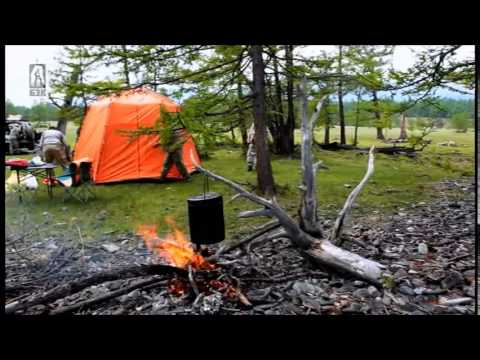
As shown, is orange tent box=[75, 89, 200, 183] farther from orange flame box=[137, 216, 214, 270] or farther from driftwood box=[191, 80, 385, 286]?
driftwood box=[191, 80, 385, 286]

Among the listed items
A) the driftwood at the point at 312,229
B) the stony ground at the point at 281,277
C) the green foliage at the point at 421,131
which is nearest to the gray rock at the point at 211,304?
the stony ground at the point at 281,277

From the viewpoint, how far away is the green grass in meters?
3.78

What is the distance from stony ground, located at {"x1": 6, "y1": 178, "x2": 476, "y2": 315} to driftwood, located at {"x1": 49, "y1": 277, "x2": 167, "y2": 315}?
0.17 ft

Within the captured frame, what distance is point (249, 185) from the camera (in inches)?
177

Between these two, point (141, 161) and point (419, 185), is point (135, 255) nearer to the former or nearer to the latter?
point (141, 161)

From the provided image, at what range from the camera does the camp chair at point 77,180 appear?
170 inches

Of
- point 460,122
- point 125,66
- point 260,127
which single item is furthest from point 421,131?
point 125,66

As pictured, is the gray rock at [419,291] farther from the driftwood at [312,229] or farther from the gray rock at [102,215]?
the gray rock at [102,215]

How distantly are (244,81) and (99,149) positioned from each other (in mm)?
2232

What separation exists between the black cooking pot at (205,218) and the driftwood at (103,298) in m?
0.38

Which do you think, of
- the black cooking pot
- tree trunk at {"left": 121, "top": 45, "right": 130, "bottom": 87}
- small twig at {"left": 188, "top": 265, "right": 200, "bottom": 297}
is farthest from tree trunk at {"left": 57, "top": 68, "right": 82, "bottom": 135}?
small twig at {"left": 188, "top": 265, "right": 200, "bottom": 297}

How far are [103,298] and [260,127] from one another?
2.52 meters

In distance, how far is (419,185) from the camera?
15.2ft
